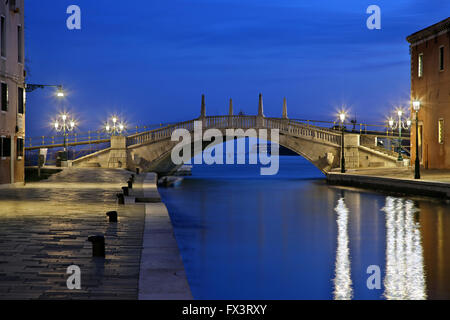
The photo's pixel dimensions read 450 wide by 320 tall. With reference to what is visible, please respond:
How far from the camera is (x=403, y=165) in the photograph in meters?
43.2

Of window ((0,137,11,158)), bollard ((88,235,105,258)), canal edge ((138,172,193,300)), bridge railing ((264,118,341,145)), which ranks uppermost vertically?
bridge railing ((264,118,341,145))

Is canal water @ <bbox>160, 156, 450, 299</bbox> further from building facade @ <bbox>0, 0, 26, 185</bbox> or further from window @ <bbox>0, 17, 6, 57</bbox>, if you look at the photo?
window @ <bbox>0, 17, 6, 57</bbox>

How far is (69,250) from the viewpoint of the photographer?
1030 centimetres

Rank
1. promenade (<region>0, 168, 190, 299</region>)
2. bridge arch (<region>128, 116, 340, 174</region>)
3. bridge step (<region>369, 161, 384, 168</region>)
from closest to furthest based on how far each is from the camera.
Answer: promenade (<region>0, 168, 190, 299</region>), bridge step (<region>369, 161, 384, 168</region>), bridge arch (<region>128, 116, 340, 174</region>)

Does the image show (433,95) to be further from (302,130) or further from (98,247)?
(98,247)

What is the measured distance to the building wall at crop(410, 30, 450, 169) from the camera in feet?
115

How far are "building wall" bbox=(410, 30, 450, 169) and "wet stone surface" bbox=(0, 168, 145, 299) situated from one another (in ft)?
73.2

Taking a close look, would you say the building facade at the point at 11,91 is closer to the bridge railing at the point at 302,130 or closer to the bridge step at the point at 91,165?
the bridge step at the point at 91,165

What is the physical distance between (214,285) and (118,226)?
3.40 m

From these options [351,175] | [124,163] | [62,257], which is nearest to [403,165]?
[351,175]

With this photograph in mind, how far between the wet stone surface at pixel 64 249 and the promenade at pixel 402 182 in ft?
43.7

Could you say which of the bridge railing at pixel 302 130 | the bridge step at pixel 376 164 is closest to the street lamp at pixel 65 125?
the bridge railing at pixel 302 130

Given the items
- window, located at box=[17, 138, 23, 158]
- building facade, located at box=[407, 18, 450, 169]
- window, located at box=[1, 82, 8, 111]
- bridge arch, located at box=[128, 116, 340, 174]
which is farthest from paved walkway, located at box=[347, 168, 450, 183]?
window, located at box=[1, 82, 8, 111]
